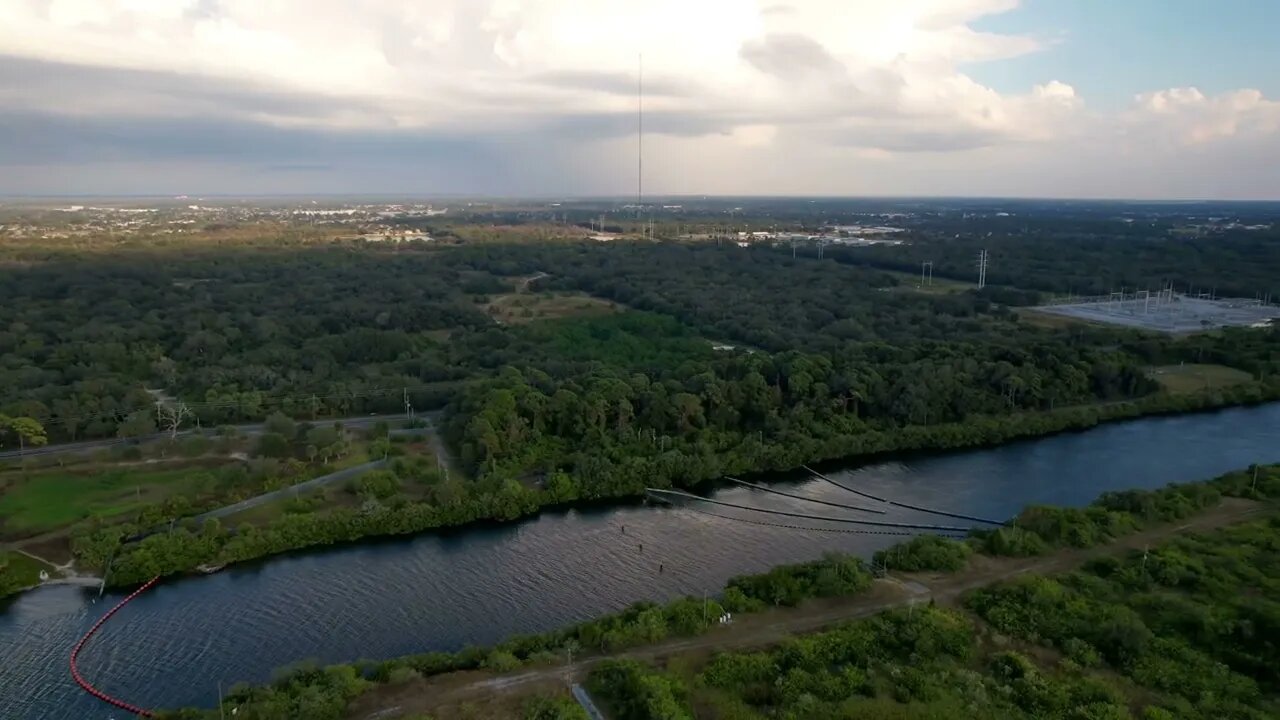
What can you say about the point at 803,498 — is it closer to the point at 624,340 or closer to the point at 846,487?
the point at 846,487

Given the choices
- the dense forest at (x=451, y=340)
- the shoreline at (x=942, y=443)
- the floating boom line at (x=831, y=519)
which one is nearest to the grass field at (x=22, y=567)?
the shoreline at (x=942, y=443)

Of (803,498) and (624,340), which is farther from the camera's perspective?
(624,340)

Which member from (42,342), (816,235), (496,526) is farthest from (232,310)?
(816,235)

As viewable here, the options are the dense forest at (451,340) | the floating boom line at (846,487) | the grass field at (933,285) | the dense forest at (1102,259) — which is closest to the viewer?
the floating boom line at (846,487)

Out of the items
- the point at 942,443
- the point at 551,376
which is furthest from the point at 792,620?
the point at 551,376

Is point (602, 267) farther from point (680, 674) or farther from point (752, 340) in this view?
point (680, 674)

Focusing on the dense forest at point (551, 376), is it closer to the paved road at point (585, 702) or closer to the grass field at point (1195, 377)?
the grass field at point (1195, 377)
